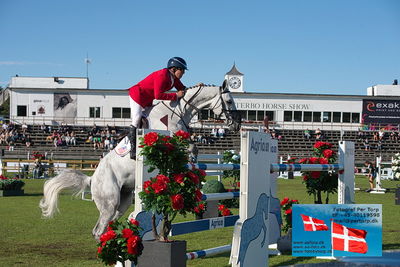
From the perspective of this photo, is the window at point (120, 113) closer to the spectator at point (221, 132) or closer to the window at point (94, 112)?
the window at point (94, 112)

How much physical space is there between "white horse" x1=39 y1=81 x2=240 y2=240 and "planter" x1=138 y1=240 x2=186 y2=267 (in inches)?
80.2

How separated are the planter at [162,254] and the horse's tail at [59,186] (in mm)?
2628

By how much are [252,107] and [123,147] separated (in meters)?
40.9

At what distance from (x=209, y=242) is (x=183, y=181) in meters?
3.61

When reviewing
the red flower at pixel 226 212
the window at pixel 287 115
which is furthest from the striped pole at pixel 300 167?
the window at pixel 287 115

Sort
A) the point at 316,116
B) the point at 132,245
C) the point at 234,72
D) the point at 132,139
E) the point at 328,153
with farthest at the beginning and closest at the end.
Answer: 1. the point at 234,72
2. the point at 316,116
3. the point at 328,153
4. the point at 132,139
5. the point at 132,245

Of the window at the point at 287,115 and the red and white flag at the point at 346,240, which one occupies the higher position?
the window at the point at 287,115

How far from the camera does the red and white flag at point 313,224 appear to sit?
604 cm

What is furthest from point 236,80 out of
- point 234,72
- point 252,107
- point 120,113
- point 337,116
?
point 120,113

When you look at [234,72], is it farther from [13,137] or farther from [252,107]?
[13,137]

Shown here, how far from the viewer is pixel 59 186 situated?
6.98 metres

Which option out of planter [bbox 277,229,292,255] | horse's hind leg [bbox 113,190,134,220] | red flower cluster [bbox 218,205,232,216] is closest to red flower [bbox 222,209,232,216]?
red flower cluster [bbox 218,205,232,216]

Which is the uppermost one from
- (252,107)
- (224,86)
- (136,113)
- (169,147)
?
(252,107)

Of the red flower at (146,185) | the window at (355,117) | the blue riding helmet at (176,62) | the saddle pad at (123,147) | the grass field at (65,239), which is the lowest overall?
the grass field at (65,239)
